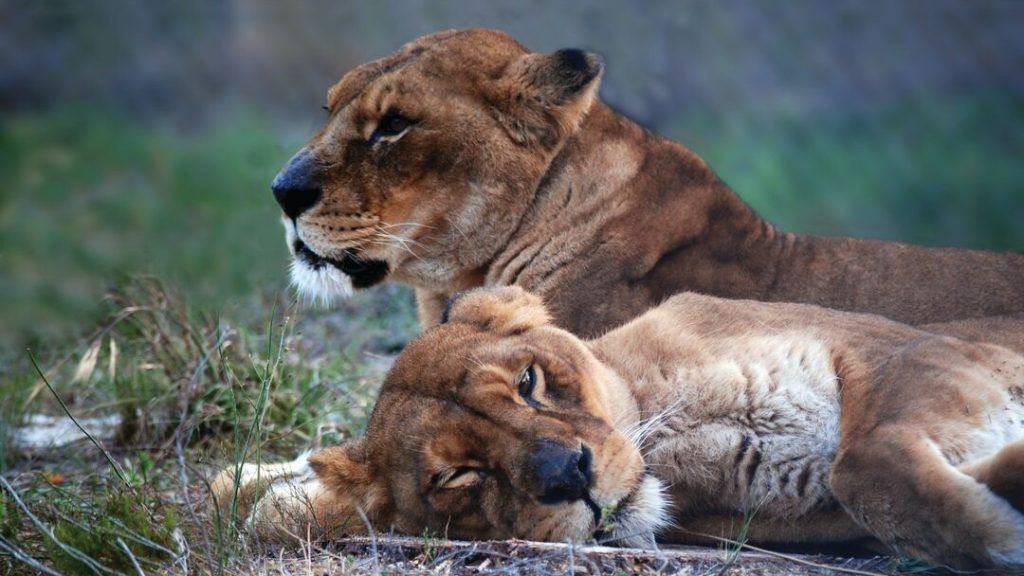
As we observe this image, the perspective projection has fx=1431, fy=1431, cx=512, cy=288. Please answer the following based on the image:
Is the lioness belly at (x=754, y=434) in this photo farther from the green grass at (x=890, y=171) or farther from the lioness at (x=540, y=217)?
the green grass at (x=890, y=171)

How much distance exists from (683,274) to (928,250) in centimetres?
75

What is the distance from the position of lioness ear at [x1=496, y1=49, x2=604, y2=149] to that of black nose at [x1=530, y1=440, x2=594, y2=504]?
1526 mm

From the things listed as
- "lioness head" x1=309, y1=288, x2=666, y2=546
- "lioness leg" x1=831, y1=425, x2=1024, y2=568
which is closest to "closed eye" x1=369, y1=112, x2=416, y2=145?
"lioness head" x1=309, y1=288, x2=666, y2=546

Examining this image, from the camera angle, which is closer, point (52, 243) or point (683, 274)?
point (683, 274)

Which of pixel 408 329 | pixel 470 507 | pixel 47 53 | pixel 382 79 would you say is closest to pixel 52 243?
pixel 47 53

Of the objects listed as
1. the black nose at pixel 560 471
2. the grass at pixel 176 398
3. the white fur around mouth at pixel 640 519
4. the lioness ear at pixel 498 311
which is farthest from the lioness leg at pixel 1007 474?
the grass at pixel 176 398

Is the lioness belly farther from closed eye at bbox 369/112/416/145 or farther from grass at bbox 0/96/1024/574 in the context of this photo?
closed eye at bbox 369/112/416/145

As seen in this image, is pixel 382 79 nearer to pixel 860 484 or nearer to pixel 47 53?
pixel 860 484

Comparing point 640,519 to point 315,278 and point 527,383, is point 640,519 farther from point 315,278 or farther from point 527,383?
point 315,278

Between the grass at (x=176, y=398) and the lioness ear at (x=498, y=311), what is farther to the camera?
the grass at (x=176, y=398)

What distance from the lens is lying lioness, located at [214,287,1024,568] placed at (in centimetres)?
280

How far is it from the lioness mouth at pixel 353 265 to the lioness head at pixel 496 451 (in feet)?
2.52

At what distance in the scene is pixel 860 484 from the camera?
9.36 feet

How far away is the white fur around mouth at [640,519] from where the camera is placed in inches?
115
